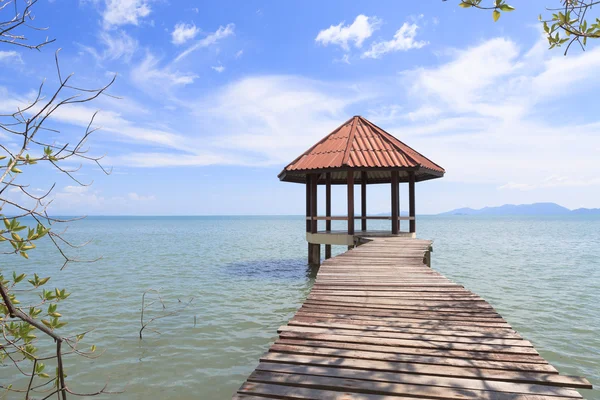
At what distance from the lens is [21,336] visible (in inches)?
106

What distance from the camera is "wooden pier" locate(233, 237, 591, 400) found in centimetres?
279

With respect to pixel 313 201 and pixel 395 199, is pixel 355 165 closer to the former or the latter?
pixel 395 199

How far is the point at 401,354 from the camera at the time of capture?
3426 millimetres

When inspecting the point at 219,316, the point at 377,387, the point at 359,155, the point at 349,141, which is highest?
the point at 349,141

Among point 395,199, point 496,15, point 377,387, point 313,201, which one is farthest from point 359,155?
point 377,387

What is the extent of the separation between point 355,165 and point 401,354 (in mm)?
9311

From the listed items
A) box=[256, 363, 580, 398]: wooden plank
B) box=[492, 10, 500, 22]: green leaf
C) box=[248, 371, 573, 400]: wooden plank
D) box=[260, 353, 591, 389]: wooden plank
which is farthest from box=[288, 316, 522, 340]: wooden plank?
box=[492, 10, 500, 22]: green leaf

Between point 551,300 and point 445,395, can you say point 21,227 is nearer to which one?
point 445,395

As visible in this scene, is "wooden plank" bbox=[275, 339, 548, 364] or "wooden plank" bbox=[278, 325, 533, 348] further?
"wooden plank" bbox=[278, 325, 533, 348]

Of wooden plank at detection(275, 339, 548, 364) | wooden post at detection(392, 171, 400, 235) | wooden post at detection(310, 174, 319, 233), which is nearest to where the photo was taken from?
wooden plank at detection(275, 339, 548, 364)

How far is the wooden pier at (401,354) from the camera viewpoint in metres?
2.79

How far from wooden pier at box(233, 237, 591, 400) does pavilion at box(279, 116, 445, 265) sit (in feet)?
24.4

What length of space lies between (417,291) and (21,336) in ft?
16.2

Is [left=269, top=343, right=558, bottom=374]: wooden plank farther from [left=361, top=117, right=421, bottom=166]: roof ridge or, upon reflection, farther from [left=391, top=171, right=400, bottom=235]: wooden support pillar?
[left=391, top=171, right=400, bottom=235]: wooden support pillar
